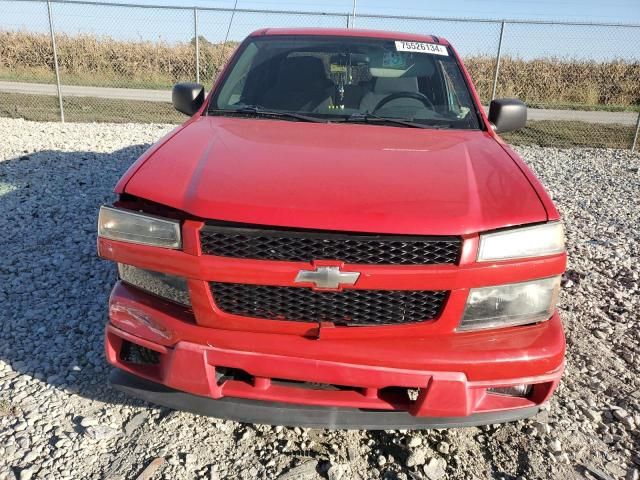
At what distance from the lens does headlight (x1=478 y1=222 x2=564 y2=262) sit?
1.99 meters

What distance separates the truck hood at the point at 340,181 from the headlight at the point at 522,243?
4 centimetres

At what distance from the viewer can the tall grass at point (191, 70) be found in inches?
542

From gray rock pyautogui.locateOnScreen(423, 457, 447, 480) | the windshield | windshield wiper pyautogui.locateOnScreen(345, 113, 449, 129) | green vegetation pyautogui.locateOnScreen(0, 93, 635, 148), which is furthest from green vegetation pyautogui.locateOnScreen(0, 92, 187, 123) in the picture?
gray rock pyautogui.locateOnScreen(423, 457, 447, 480)

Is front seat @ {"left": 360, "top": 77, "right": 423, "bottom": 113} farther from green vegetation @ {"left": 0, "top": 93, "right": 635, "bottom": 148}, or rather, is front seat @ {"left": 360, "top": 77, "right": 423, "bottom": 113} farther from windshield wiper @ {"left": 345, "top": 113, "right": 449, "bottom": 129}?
green vegetation @ {"left": 0, "top": 93, "right": 635, "bottom": 148}

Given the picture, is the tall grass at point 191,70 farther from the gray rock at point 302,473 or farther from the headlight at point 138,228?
the gray rock at point 302,473

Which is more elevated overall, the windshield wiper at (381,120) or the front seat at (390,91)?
the front seat at (390,91)

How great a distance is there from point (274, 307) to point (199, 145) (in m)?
0.99

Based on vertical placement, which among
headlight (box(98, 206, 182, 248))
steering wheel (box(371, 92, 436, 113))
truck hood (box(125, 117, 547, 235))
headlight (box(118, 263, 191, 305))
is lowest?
headlight (box(118, 263, 191, 305))

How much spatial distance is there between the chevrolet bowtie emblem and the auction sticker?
2279 millimetres

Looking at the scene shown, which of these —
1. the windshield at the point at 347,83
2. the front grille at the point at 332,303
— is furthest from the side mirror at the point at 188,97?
the front grille at the point at 332,303

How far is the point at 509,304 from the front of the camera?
81.6 inches

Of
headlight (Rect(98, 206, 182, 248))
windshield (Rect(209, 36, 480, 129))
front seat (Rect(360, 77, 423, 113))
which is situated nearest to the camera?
headlight (Rect(98, 206, 182, 248))

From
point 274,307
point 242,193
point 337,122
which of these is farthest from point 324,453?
point 337,122

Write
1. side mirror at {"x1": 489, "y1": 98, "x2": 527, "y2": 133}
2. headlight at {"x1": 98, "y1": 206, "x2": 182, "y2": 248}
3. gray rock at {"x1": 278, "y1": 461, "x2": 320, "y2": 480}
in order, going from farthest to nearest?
side mirror at {"x1": 489, "y1": 98, "x2": 527, "y2": 133}
gray rock at {"x1": 278, "y1": 461, "x2": 320, "y2": 480}
headlight at {"x1": 98, "y1": 206, "x2": 182, "y2": 248}
